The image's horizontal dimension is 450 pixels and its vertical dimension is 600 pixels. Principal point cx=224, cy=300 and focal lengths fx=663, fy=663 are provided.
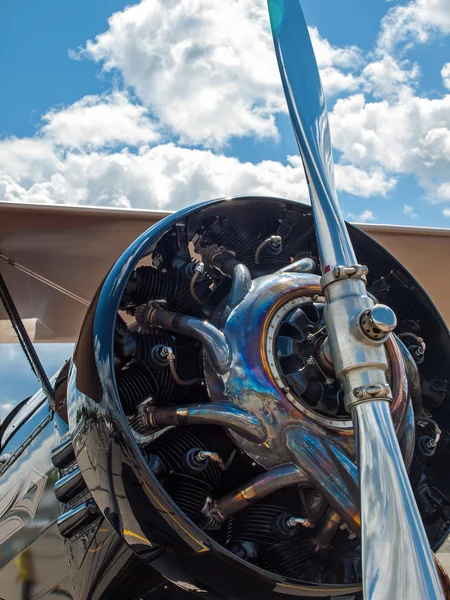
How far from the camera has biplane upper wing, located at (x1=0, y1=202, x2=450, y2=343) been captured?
194 inches

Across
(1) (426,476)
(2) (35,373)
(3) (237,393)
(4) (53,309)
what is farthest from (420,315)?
(4) (53,309)

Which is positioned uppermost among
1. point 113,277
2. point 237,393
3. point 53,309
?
point 53,309

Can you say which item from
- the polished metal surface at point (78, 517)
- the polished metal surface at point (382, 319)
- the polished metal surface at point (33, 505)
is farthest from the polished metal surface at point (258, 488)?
the polished metal surface at point (33, 505)

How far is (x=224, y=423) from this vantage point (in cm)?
238

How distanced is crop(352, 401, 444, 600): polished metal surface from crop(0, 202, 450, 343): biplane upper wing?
128 inches

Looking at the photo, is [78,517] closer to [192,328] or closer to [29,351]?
[192,328]

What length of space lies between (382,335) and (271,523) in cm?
93

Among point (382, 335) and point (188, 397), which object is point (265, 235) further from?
point (382, 335)

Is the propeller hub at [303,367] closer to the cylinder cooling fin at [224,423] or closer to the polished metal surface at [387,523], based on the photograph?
the cylinder cooling fin at [224,423]

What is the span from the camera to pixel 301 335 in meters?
2.63

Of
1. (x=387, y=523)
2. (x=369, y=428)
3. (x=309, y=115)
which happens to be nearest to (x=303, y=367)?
(x=369, y=428)

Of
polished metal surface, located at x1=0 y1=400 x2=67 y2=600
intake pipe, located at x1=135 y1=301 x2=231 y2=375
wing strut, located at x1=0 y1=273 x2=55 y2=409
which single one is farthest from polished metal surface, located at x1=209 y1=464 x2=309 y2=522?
wing strut, located at x1=0 y1=273 x2=55 y2=409

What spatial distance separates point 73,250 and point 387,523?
13.1 ft

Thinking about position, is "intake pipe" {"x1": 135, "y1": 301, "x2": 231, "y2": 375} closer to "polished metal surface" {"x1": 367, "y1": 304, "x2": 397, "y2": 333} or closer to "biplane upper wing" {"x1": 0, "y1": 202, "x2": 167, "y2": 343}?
"polished metal surface" {"x1": 367, "y1": 304, "x2": 397, "y2": 333}
